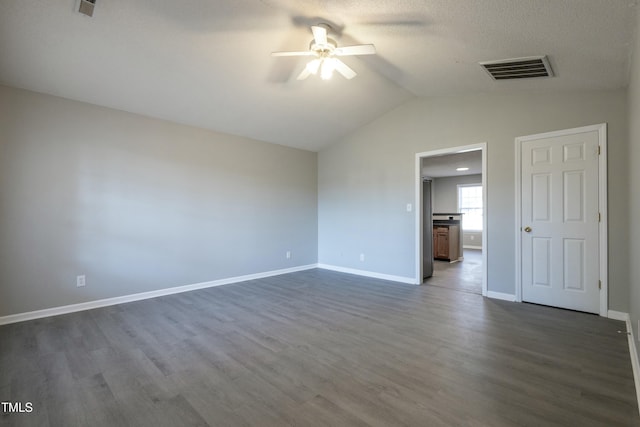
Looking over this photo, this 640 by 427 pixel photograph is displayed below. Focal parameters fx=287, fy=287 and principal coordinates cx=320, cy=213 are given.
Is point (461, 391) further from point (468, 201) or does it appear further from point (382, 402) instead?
point (468, 201)

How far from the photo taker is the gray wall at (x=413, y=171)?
314cm

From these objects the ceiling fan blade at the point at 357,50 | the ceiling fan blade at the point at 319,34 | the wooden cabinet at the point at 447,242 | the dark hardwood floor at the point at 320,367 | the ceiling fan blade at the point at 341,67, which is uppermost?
the ceiling fan blade at the point at 319,34

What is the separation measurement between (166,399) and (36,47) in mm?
3316

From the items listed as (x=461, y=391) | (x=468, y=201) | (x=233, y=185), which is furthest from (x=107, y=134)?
(x=468, y=201)

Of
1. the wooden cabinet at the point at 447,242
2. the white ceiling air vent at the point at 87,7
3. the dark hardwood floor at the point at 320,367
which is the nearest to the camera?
the dark hardwood floor at the point at 320,367

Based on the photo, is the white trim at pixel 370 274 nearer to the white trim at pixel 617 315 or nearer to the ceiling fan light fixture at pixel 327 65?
the white trim at pixel 617 315

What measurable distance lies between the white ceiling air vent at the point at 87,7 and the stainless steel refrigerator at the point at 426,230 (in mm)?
4814

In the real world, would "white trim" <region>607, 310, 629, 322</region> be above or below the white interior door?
below

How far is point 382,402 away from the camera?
5.86ft

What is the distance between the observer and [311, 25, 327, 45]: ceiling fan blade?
256cm

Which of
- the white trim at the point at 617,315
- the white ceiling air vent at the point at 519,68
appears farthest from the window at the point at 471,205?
the white ceiling air vent at the point at 519,68

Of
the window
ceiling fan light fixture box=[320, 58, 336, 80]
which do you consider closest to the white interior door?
ceiling fan light fixture box=[320, 58, 336, 80]

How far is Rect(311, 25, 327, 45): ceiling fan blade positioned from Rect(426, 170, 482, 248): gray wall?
8.27 meters

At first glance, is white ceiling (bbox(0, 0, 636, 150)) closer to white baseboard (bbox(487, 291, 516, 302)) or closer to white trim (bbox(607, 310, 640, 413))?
white trim (bbox(607, 310, 640, 413))
